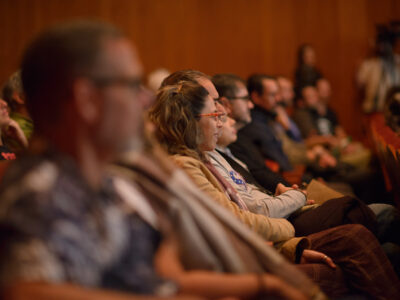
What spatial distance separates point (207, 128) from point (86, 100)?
99 cm

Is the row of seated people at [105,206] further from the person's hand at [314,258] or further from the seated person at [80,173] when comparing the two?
the person's hand at [314,258]

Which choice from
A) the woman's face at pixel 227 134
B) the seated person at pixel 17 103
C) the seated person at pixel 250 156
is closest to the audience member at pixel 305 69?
the seated person at pixel 250 156

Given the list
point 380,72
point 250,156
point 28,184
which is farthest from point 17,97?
point 380,72

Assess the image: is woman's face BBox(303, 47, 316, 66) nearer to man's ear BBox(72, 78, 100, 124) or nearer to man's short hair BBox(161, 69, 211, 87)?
man's short hair BBox(161, 69, 211, 87)

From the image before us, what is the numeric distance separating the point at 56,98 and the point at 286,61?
688 centimetres

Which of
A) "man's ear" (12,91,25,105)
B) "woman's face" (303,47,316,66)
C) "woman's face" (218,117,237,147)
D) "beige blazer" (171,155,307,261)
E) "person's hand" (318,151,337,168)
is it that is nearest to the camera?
"beige blazer" (171,155,307,261)

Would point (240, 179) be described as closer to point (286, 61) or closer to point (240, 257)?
point (240, 257)

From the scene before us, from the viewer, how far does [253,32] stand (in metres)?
7.29

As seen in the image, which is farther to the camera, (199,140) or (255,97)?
(255,97)

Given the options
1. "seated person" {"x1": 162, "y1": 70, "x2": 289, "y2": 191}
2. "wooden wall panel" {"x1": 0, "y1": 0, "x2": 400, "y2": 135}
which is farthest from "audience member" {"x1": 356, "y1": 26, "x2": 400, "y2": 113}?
"seated person" {"x1": 162, "y1": 70, "x2": 289, "y2": 191}

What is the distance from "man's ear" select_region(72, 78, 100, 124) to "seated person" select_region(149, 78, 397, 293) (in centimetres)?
78

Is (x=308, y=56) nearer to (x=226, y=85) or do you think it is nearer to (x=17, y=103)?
(x=226, y=85)

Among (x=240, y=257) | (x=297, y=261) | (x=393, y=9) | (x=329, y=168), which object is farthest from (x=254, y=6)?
(x=240, y=257)

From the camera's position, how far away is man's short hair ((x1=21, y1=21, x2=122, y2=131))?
87cm
